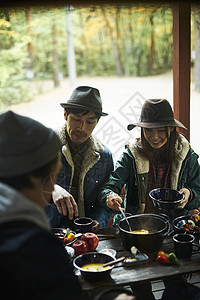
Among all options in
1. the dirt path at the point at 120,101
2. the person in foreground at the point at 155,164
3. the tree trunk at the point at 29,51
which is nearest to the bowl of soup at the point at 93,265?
the person in foreground at the point at 155,164

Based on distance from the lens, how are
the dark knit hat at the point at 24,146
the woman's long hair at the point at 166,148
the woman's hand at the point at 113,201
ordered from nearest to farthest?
the dark knit hat at the point at 24,146 < the woman's hand at the point at 113,201 < the woman's long hair at the point at 166,148

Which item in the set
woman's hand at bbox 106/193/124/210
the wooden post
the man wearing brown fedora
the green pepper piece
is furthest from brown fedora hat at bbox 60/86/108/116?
the green pepper piece

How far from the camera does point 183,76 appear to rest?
3.42 metres

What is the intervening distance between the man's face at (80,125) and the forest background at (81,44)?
638 millimetres

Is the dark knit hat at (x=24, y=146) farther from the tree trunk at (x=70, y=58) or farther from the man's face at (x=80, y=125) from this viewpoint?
the tree trunk at (x=70, y=58)

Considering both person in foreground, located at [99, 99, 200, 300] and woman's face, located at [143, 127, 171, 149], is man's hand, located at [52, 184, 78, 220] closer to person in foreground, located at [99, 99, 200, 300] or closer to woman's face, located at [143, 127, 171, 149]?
person in foreground, located at [99, 99, 200, 300]

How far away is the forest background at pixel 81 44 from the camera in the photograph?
11.0 ft

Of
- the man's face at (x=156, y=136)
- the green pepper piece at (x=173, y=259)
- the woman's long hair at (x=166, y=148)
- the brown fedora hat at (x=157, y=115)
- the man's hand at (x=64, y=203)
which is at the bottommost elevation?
the green pepper piece at (x=173, y=259)

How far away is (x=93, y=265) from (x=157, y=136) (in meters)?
1.28

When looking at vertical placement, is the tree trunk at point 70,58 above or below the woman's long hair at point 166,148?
above

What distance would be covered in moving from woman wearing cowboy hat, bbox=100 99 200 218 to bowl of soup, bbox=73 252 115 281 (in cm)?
81

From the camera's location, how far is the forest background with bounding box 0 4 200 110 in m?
3.34

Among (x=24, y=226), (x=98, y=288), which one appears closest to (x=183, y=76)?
(x=98, y=288)

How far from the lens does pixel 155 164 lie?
3160 mm
